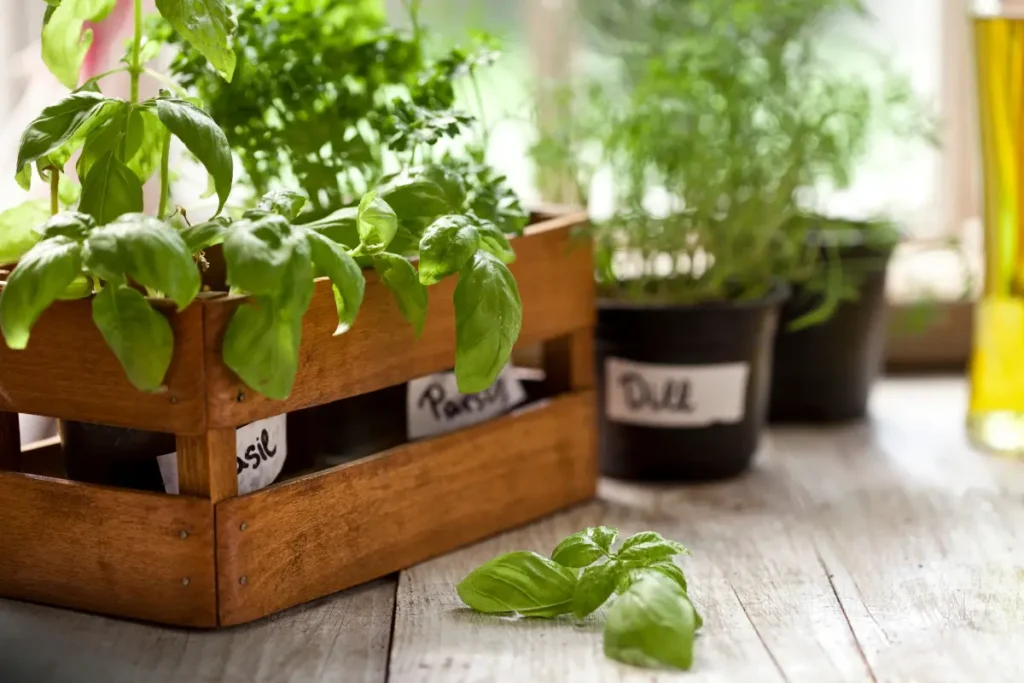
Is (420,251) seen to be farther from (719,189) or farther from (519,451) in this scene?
(719,189)

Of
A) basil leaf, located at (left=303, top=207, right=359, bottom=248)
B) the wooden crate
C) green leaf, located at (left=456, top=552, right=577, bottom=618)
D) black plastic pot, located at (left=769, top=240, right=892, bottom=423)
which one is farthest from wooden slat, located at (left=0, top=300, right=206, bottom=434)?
black plastic pot, located at (left=769, top=240, right=892, bottom=423)

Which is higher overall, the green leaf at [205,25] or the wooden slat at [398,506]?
the green leaf at [205,25]

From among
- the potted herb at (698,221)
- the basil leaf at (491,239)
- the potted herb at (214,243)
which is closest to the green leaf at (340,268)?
the potted herb at (214,243)

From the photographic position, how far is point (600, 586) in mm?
Result: 899

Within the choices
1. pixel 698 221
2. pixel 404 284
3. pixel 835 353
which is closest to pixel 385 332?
pixel 404 284

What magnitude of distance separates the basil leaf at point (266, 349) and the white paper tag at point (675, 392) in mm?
491

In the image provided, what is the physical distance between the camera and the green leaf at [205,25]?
84 centimetres

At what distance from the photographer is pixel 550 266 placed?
1.14m

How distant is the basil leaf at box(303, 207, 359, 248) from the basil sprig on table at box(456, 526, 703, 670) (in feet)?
0.77

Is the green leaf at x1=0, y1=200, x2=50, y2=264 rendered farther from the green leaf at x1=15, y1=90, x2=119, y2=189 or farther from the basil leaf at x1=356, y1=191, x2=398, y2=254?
the basil leaf at x1=356, y1=191, x2=398, y2=254

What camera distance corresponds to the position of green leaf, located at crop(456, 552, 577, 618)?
36.1 inches

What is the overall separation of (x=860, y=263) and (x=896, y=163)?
0.31m

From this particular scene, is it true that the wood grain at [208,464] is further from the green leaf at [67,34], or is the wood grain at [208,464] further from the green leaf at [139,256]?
the green leaf at [67,34]

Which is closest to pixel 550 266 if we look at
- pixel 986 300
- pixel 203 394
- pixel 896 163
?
pixel 203 394
